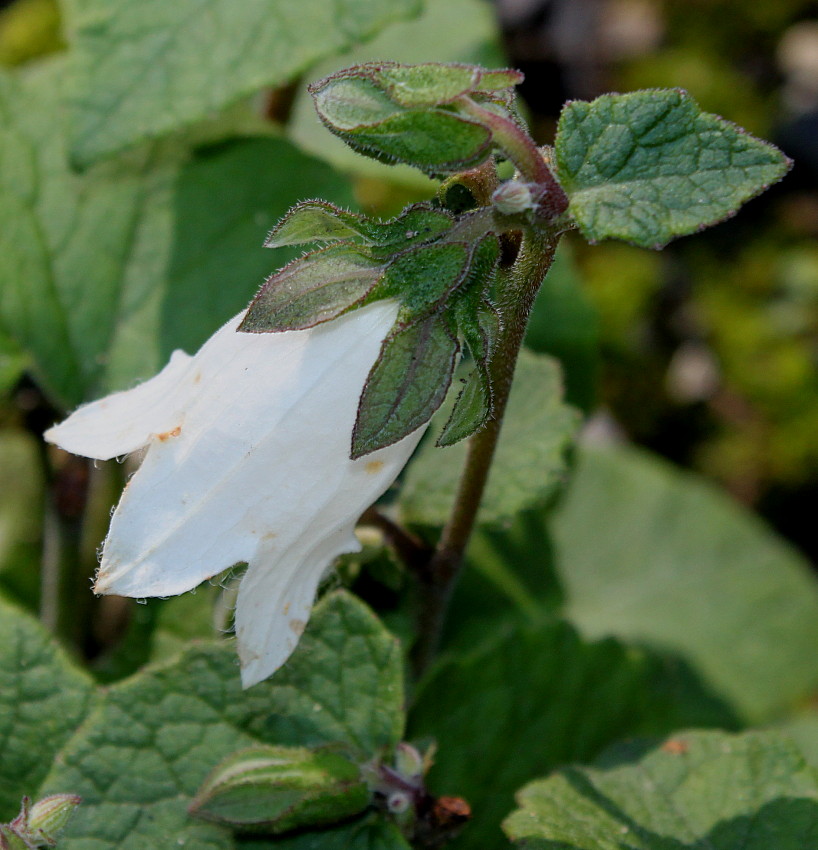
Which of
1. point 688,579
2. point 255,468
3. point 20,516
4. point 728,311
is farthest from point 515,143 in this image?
point 728,311

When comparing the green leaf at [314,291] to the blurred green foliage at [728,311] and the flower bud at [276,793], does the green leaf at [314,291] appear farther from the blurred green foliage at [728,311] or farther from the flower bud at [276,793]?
the blurred green foliage at [728,311]

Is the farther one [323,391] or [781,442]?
[781,442]

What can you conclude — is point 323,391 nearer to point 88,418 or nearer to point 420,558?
point 88,418

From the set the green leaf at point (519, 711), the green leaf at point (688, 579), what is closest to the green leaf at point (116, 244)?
the green leaf at point (519, 711)

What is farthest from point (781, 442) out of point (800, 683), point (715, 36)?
point (715, 36)

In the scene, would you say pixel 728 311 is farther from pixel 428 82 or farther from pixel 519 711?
pixel 428 82

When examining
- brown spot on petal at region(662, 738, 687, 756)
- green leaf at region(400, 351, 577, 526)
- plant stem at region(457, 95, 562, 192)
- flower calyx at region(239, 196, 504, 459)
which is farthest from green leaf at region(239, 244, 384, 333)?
brown spot on petal at region(662, 738, 687, 756)

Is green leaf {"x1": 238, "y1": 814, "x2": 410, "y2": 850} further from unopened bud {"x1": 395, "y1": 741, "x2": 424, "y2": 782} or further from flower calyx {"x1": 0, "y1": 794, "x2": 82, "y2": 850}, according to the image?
flower calyx {"x1": 0, "y1": 794, "x2": 82, "y2": 850}

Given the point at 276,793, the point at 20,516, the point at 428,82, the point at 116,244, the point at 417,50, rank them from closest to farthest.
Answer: the point at 428,82, the point at 276,793, the point at 116,244, the point at 20,516, the point at 417,50
